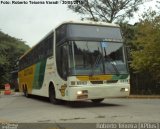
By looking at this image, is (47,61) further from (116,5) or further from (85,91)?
(116,5)

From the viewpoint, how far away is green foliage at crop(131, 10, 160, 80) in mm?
33109

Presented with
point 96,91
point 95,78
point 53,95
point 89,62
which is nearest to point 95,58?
point 89,62

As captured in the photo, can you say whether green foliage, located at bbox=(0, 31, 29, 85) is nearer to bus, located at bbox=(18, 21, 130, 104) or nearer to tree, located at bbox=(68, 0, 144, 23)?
tree, located at bbox=(68, 0, 144, 23)

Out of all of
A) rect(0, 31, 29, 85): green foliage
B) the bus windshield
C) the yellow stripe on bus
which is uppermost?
rect(0, 31, 29, 85): green foliage

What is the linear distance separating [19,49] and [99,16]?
128 feet

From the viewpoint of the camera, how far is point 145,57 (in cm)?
3350

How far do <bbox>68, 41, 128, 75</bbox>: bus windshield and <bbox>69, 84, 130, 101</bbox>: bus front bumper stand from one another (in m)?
0.59

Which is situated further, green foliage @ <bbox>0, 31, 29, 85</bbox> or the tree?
green foliage @ <bbox>0, 31, 29, 85</bbox>

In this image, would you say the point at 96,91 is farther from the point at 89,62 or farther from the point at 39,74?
the point at 39,74

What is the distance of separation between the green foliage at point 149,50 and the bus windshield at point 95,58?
46.2 ft

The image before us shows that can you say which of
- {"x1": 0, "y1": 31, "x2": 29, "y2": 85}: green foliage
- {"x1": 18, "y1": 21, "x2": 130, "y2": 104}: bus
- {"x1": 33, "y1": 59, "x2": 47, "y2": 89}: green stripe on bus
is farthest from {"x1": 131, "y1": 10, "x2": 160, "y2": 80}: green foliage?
{"x1": 0, "y1": 31, "x2": 29, "y2": 85}: green foliage

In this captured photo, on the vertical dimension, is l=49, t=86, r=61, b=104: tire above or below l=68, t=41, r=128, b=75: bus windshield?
below

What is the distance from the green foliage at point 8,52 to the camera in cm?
7575

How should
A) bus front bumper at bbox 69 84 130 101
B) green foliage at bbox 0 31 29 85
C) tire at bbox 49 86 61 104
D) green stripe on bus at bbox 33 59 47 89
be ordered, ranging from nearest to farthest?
bus front bumper at bbox 69 84 130 101 < tire at bbox 49 86 61 104 < green stripe on bus at bbox 33 59 47 89 < green foliage at bbox 0 31 29 85
